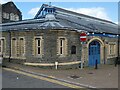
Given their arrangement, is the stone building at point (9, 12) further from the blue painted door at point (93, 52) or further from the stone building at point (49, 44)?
the blue painted door at point (93, 52)

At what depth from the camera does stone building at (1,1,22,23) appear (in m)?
48.1

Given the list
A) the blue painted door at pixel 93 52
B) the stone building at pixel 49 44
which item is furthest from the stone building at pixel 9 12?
the blue painted door at pixel 93 52

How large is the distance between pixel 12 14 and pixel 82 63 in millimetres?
32928

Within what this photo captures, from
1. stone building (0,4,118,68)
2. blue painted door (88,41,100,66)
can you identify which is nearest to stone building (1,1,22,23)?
stone building (0,4,118,68)

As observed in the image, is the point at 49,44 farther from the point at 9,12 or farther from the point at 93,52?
the point at 9,12

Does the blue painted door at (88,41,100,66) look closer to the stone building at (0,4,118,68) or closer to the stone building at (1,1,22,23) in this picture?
the stone building at (0,4,118,68)

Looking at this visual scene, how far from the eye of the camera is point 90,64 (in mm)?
23562

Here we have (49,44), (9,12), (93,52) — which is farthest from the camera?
(9,12)

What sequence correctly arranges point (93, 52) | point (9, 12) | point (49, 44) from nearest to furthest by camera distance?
point (49, 44) → point (93, 52) → point (9, 12)

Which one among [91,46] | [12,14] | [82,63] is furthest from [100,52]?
[12,14]

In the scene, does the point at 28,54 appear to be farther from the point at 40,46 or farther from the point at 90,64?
the point at 90,64

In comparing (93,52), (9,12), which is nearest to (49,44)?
(93,52)

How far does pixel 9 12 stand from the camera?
4981 centimetres

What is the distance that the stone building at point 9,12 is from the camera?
4806 cm
